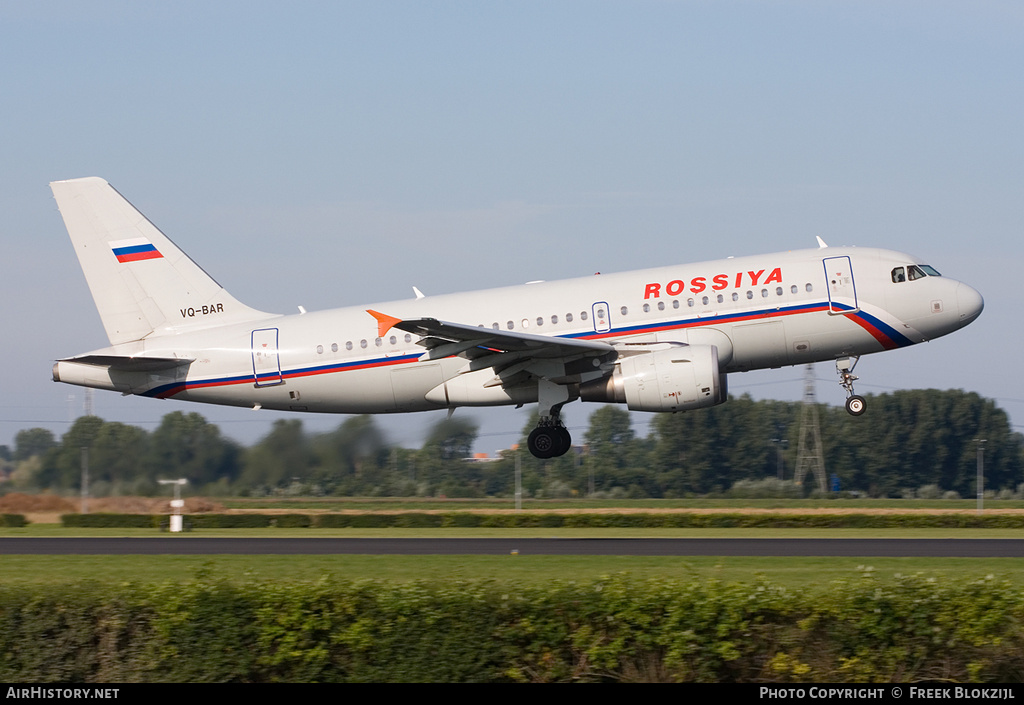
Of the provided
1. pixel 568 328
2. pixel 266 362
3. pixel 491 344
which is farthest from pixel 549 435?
pixel 266 362

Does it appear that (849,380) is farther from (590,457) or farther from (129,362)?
(590,457)

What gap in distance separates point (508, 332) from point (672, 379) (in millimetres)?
4629

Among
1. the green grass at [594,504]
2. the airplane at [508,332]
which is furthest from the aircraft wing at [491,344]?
the green grass at [594,504]

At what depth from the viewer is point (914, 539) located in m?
29.4

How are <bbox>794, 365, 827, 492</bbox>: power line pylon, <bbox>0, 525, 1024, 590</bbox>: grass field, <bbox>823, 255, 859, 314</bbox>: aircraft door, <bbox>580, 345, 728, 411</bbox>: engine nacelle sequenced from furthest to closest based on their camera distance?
<bbox>794, 365, 827, 492</bbox>: power line pylon, <bbox>823, 255, 859, 314</bbox>: aircraft door, <bbox>580, 345, 728, 411</bbox>: engine nacelle, <bbox>0, 525, 1024, 590</bbox>: grass field

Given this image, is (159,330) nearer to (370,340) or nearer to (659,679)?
(370,340)

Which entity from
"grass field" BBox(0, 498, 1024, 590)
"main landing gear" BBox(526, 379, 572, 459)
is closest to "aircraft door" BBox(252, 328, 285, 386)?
"grass field" BBox(0, 498, 1024, 590)

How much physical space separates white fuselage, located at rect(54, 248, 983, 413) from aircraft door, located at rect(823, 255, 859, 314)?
3 cm

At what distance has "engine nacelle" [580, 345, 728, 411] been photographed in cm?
3111

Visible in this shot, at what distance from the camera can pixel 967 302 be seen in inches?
1275

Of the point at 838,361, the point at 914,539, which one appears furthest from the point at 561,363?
the point at 914,539

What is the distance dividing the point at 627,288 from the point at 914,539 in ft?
33.2

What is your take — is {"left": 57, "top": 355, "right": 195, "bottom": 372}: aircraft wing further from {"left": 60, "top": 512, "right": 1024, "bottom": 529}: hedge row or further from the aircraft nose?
the aircraft nose

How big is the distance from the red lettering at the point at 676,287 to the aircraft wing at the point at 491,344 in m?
2.34
